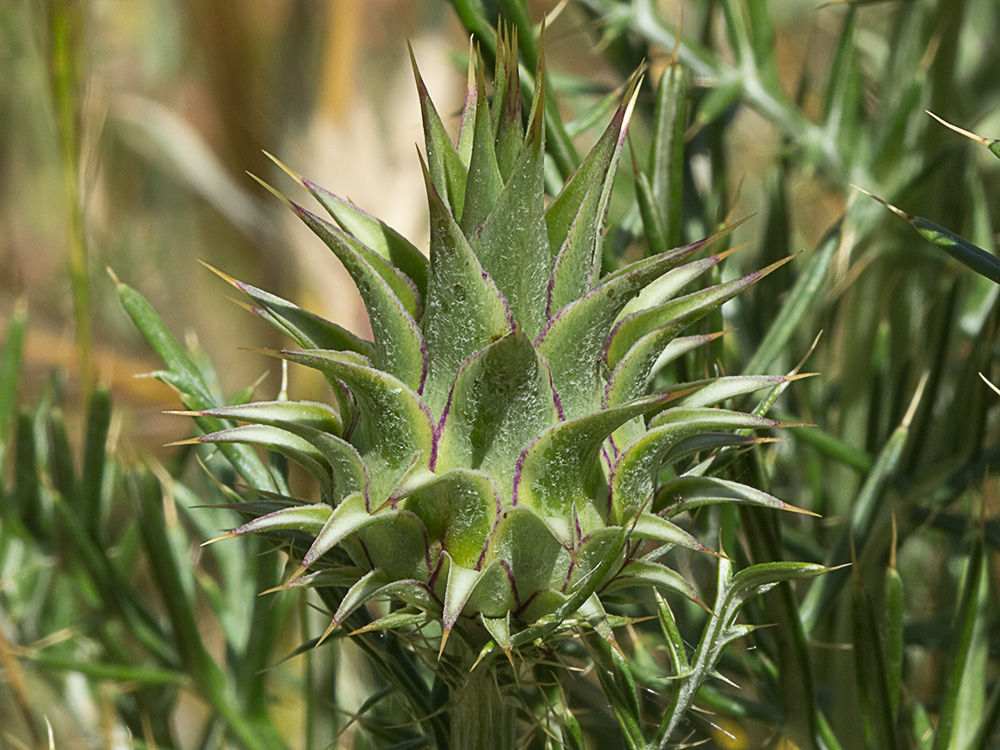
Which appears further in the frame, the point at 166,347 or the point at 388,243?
the point at 166,347

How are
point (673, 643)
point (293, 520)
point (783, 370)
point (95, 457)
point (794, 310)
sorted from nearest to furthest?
point (293, 520) < point (673, 643) < point (794, 310) < point (95, 457) < point (783, 370)

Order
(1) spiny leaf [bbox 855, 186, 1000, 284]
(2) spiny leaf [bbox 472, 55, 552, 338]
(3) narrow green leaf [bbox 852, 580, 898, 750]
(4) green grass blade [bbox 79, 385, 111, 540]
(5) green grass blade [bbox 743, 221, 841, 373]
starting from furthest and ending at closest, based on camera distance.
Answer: (4) green grass blade [bbox 79, 385, 111, 540], (5) green grass blade [bbox 743, 221, 841, 373], (3) narrow green leaf [bbox 852, 580, 898, 750], (1) spiny leaf [bbox 855, 186, 1000, 284], (2) spiny leaf [bbox 472, 55, 552, 338]

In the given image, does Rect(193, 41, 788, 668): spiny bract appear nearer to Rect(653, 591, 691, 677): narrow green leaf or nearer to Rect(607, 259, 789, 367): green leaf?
Rect(607, 259, 789, 367): green leaf

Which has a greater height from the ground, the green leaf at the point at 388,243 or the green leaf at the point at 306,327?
the green leaf at the point at 388,243

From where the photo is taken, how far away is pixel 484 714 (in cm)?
81

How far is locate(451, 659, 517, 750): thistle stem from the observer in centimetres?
81

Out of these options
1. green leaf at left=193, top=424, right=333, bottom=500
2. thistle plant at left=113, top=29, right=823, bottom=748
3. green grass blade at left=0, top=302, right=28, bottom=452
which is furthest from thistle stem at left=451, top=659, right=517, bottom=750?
green grass blade at left=0, top=302, right=28, bottom=452

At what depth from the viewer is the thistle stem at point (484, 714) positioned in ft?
2.64

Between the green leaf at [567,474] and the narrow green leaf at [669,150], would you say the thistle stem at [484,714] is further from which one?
the narrow green leaf at [669,150]

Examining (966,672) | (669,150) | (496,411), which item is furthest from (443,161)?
(966,672)

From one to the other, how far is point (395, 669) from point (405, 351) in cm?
31

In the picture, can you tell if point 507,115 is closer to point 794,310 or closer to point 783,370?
point 794,310

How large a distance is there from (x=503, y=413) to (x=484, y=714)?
28 cm

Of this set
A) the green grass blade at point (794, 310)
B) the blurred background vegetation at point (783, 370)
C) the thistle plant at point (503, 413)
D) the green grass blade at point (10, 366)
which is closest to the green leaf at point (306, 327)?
the thistle plant at point (503, 413)
